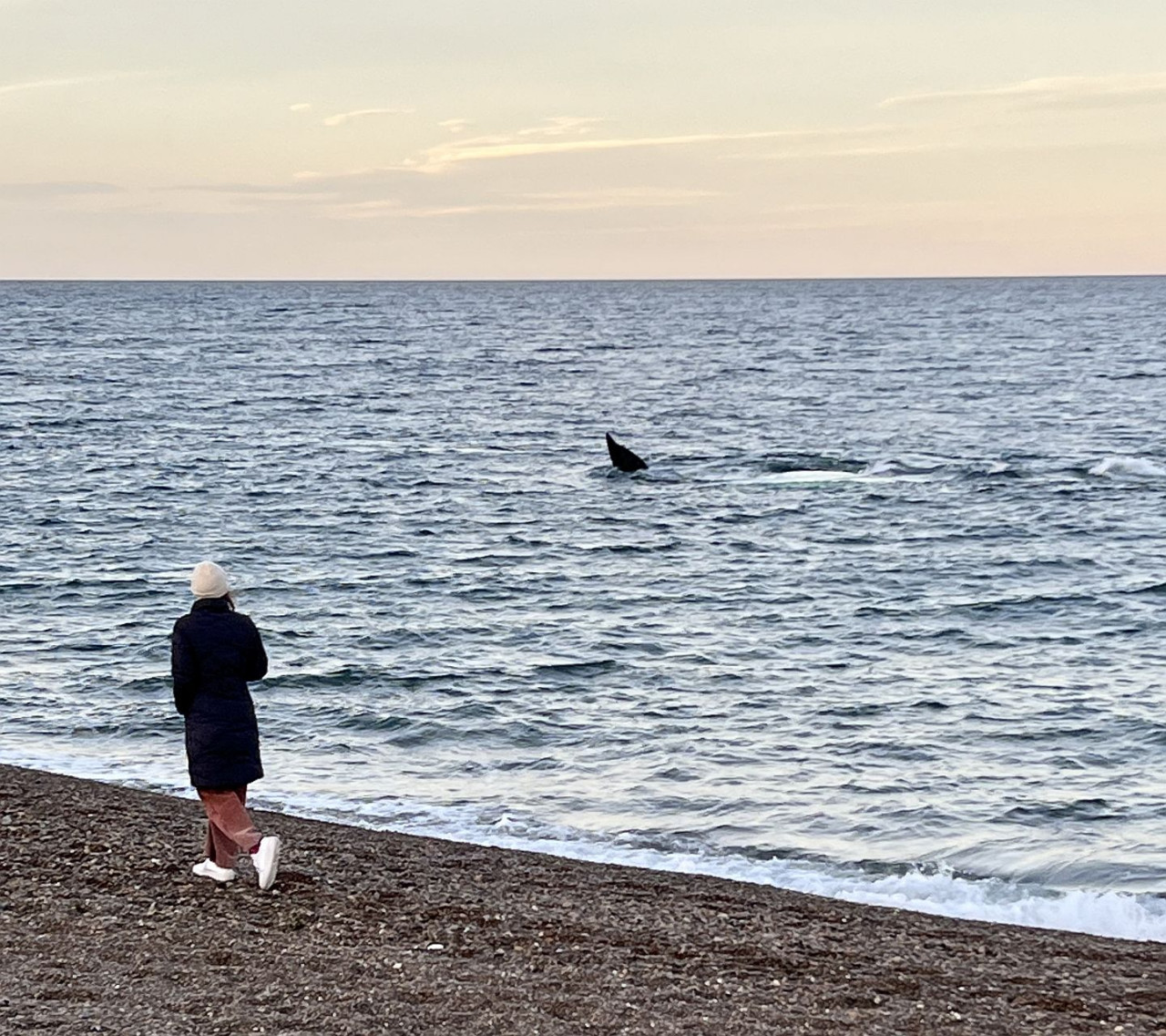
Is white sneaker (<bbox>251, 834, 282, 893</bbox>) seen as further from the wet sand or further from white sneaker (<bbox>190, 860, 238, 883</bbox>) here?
white sneaker (<bbox>190, 860, 238, 883</bbox>)

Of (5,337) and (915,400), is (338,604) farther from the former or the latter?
(5,337)

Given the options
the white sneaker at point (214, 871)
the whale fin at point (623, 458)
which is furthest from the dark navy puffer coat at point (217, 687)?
the whale fin at point (623, 458)

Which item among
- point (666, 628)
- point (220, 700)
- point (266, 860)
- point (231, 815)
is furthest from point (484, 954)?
point (666, 628)

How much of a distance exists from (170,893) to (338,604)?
564 inches

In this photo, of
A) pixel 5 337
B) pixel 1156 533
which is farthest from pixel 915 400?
pixel 5 337

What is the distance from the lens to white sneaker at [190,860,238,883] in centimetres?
984

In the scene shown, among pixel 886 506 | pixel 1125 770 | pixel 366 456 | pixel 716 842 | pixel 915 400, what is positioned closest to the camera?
pixel 716 842

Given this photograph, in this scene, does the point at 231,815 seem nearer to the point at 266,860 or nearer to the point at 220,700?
the point at 266,860

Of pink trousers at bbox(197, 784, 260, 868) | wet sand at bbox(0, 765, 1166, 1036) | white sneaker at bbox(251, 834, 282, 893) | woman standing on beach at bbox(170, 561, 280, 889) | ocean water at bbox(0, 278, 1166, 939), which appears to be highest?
woman standing on beach at bbox(170, 561, 280, 889)

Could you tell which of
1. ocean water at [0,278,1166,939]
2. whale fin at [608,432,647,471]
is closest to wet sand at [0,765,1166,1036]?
ocean water at [0,278,1166,939]

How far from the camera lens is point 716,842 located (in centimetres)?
1276

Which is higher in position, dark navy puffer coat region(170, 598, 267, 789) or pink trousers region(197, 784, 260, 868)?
dark navy puffer coat region(170, 598, 267, 789)

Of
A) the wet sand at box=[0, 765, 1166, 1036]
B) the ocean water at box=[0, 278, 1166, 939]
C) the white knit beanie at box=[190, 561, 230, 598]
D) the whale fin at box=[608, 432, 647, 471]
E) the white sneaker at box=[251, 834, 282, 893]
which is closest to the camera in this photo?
the wet sand at box=[0, 765, 1166, 1036]

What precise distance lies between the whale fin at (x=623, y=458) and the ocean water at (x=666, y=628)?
0.72 metres
